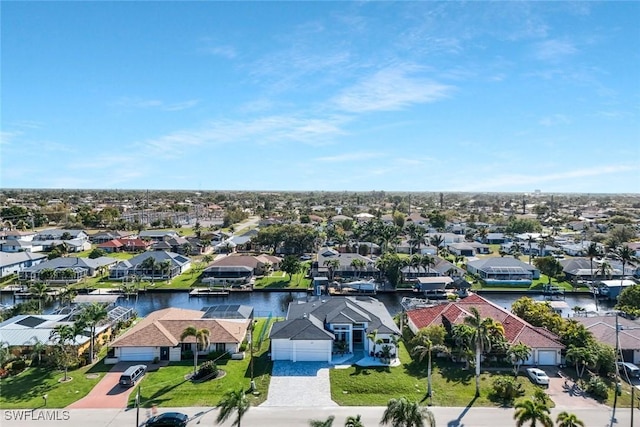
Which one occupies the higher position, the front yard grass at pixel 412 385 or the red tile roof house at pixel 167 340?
the red tile roof house at pixel 167 340

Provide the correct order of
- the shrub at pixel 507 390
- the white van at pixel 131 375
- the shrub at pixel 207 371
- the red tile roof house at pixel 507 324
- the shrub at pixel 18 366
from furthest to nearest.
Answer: the red tile roof house at pixel 507 324 → the shrub at pixel 18 366 → the shrub at pixel 207 371 → the white van at pixel 131 375 → the shrub at pixel 507 390

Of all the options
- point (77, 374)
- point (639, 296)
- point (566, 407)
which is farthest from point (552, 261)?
point (77, 374)

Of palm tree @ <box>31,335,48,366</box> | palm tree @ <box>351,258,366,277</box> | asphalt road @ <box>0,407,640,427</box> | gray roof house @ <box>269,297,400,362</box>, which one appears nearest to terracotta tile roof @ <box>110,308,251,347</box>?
gray roof house @ <box>269,297,400,362</box>

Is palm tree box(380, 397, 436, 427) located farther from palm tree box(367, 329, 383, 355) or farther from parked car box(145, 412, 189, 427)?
palm tree box(367, 329, 383, 355)

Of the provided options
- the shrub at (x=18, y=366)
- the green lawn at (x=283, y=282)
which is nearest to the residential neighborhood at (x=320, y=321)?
the shrub at (x=18, y=366)

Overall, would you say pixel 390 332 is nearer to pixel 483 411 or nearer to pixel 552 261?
pixel 483 411

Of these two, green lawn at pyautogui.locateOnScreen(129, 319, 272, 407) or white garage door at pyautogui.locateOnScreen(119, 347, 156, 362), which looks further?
white garage door at pyautogui.locateOnScreen(119, 347, 156, 362)

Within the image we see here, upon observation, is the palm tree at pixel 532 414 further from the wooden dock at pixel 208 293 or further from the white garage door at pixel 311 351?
the wooden dock at pixel 208 293
